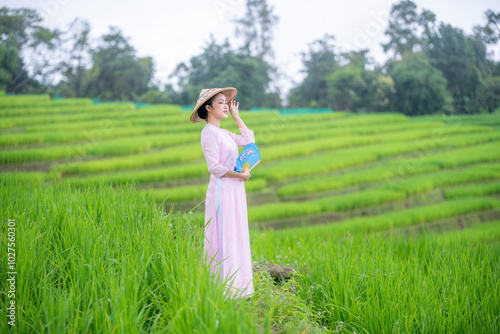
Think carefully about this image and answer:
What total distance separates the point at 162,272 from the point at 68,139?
749cm

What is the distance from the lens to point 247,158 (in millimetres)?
2062

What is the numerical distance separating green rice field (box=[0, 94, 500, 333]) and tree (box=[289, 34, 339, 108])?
105 cm

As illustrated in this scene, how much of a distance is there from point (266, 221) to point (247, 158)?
13.6 feet

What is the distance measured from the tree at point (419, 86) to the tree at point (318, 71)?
2488 millimetres

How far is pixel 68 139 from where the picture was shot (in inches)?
326

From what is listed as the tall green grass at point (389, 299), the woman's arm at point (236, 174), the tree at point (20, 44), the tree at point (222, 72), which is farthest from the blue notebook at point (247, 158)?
the tree at point (222, 72)

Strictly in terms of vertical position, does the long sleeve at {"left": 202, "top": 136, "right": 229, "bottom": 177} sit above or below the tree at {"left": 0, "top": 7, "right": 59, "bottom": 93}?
below

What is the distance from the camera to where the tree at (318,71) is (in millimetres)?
13367

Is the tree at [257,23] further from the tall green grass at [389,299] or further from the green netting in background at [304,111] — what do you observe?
the tall green grass at [389,299]

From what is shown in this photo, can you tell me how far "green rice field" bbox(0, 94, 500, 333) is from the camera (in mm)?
1552

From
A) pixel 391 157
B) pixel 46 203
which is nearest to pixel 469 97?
pixel 391 157

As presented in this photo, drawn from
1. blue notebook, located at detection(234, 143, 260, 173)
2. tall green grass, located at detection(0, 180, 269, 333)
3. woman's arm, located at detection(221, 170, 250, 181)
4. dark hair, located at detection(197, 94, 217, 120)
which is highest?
dark hair, located at detection(197, 94, 217, 120)

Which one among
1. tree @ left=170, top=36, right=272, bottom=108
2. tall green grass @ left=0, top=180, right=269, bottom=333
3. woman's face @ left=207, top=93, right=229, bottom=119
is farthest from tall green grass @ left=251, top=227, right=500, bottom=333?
tree @ left=170, top=36, right=272, bottom=108

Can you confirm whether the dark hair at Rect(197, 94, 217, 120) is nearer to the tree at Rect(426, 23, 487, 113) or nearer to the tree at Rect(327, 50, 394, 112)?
the tree at Rect(426, 23, 487, 113)
